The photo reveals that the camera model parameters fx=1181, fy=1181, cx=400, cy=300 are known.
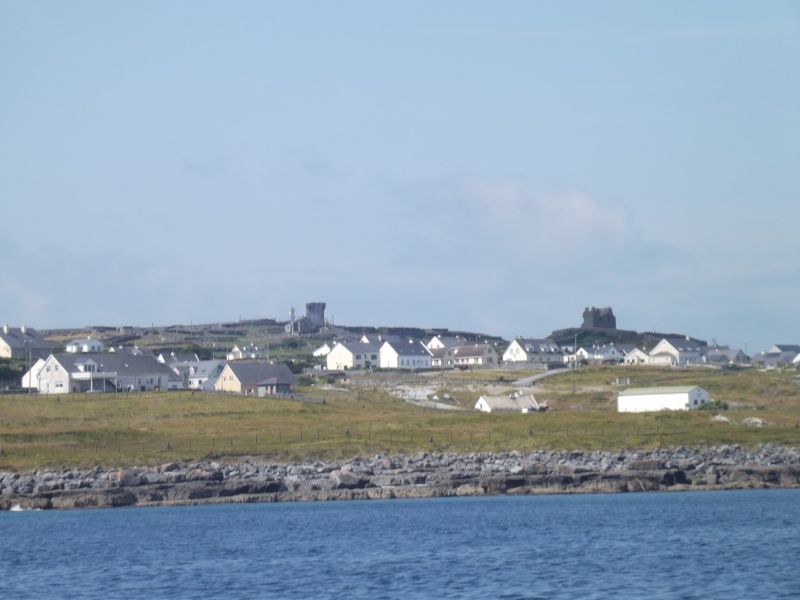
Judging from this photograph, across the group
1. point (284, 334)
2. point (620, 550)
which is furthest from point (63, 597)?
point (284, 334)

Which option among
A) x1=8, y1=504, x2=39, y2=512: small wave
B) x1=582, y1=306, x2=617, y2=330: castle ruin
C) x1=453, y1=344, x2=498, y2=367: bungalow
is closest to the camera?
x1=8, y1=504, x2=39, y2=512: small wave

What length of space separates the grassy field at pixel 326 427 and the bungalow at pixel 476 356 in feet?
167

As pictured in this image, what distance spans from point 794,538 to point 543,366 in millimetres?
102211

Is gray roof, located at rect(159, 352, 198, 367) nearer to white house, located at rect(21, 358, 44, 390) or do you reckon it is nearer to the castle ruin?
white house, located at rect(21, 358, 44, 390)

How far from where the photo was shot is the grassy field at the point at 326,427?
62.4m

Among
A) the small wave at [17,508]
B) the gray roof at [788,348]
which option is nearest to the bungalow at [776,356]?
the gray roof at [788,348]

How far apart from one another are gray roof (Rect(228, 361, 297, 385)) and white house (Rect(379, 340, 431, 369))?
136ft

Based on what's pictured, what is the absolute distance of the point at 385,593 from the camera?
92.1 ft

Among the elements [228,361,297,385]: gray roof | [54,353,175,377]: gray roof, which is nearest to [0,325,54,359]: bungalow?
[54,353,175,377]: gray roof

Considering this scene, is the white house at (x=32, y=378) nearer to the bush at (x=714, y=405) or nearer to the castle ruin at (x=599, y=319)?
the bush at (x=714, y=405)

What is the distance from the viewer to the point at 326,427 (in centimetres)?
7144

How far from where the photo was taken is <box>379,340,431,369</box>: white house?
465 ft

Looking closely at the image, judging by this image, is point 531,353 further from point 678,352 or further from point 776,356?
point 776,356

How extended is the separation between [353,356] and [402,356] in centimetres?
609
